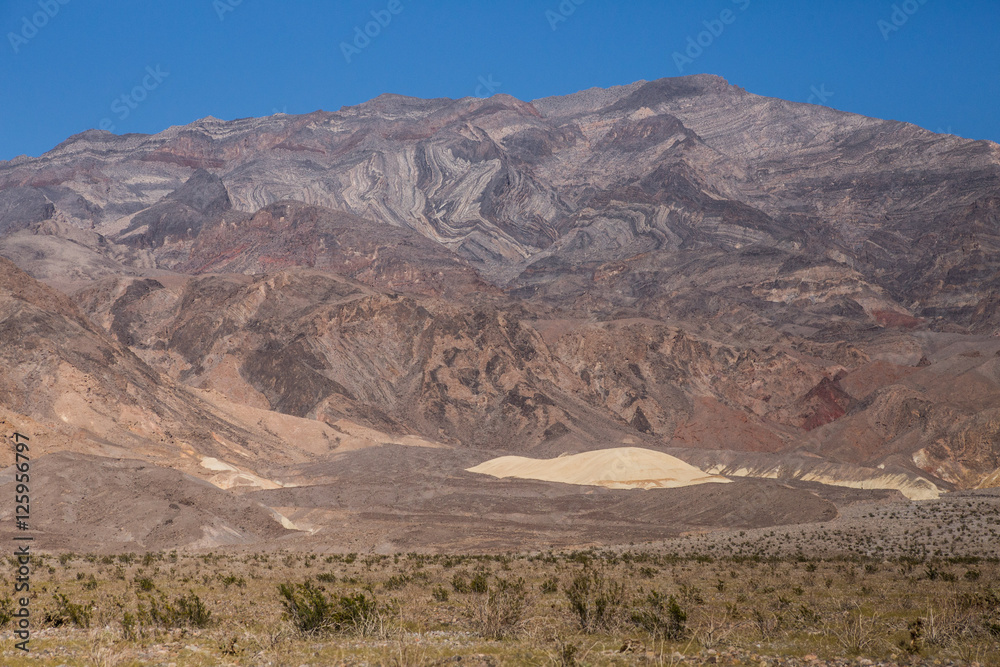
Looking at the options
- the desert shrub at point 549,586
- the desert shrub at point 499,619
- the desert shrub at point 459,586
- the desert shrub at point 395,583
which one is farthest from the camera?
the desert shrub at point 395,583

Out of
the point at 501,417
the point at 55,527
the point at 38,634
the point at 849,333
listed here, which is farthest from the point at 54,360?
the point at 849,333

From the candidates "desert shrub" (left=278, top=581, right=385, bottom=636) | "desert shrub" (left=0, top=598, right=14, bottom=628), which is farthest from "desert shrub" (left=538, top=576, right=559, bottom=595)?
"desert shrub" (left=0, top=598, right=14, bottom=628)

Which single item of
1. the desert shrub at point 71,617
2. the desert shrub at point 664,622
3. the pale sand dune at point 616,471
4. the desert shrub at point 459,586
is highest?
the pale sand dune at point 616,471

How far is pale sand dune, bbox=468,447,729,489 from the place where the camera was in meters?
79.7

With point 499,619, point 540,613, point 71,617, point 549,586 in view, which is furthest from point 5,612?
point 549,586

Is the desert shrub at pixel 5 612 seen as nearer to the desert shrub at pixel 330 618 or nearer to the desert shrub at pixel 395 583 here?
the desert shrub at pixel 330 618

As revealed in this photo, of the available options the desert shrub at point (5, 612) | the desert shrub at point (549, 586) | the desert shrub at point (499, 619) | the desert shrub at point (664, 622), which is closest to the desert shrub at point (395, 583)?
the desert shrub at point (549, 586)

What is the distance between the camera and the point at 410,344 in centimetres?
13262

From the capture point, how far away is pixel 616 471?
265 feet

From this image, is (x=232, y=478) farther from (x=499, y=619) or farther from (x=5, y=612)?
(x=499, y=619)

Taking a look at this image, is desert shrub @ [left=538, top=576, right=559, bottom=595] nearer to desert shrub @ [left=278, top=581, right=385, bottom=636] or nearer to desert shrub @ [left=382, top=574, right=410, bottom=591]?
desert shrub @ [left=382, top=574, right=410, bottom=591]

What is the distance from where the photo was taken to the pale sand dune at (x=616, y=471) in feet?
261

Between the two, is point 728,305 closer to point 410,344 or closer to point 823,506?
point 410,344

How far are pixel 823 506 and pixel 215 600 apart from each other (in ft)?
148
